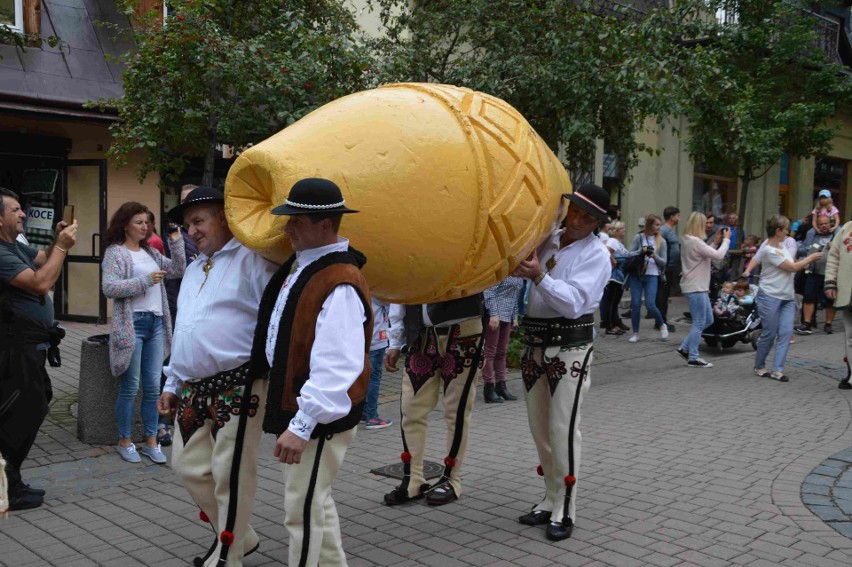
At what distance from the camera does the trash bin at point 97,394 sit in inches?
249

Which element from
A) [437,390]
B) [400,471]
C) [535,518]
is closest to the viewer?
[535,518]

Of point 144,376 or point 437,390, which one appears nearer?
point 437,390

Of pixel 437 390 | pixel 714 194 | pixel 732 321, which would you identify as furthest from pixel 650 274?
pixel 714 194

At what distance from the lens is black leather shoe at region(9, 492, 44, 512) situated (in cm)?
507

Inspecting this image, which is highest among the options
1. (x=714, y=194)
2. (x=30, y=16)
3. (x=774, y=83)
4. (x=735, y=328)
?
(x=774, y=83)

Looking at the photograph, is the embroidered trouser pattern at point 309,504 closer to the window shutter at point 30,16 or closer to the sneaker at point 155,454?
the sneaker at point 155,454

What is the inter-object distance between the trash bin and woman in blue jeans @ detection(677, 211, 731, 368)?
7.05 meters

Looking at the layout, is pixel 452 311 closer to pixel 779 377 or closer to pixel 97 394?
pixel 97 394

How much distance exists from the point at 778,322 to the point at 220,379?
7657 mm

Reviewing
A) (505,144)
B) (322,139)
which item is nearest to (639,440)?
(505,144)

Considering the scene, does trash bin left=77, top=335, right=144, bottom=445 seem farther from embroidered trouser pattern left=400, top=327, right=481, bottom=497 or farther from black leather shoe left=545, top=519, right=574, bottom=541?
black leather shoe left=545, top=519, right=574, bottom=541

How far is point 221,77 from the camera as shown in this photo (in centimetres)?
771

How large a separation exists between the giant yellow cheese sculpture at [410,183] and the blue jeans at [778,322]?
6.70m

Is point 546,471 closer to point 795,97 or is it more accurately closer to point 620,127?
point 620,127
